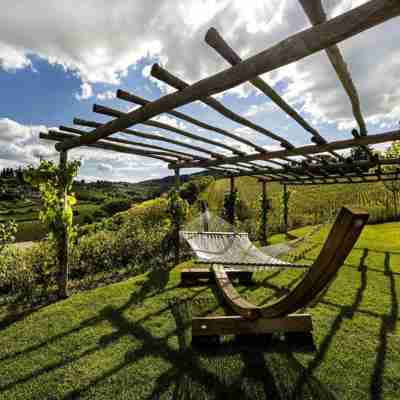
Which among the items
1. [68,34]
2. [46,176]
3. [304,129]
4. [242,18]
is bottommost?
[46,176]

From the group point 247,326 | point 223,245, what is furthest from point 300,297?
point 223,245

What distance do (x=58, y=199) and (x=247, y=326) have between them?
2.61 m

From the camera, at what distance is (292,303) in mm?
1585

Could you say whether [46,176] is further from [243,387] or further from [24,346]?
[243,387]

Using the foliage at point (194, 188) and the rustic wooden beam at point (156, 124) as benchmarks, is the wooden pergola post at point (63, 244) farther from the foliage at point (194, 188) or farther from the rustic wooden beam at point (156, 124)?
the foliage at point (194, 188)

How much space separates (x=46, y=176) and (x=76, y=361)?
210cm

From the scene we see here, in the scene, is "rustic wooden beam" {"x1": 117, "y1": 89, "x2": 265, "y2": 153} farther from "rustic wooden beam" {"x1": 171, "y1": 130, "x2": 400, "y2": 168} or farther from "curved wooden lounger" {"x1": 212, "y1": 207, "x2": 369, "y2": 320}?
"curved wooden lounger" {"x1": 212, "y1": 207, "x2": 369, "y2": 320}

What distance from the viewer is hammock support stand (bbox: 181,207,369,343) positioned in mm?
1157

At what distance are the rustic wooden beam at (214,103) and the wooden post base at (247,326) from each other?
1.74 meters

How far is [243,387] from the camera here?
1701 millimetres

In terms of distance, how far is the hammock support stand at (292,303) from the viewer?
116cm

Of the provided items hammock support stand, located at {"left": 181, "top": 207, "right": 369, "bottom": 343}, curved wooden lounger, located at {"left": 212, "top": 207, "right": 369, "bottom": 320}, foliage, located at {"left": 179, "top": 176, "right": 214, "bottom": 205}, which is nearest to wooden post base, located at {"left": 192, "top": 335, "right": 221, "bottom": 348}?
hammock support stand, located at {"left": 181, "top": 207, "right": 369, "bottom": 343}

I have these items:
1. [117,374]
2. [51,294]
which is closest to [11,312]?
[51,294]

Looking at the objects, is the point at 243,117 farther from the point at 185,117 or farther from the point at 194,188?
the point at 194,188
